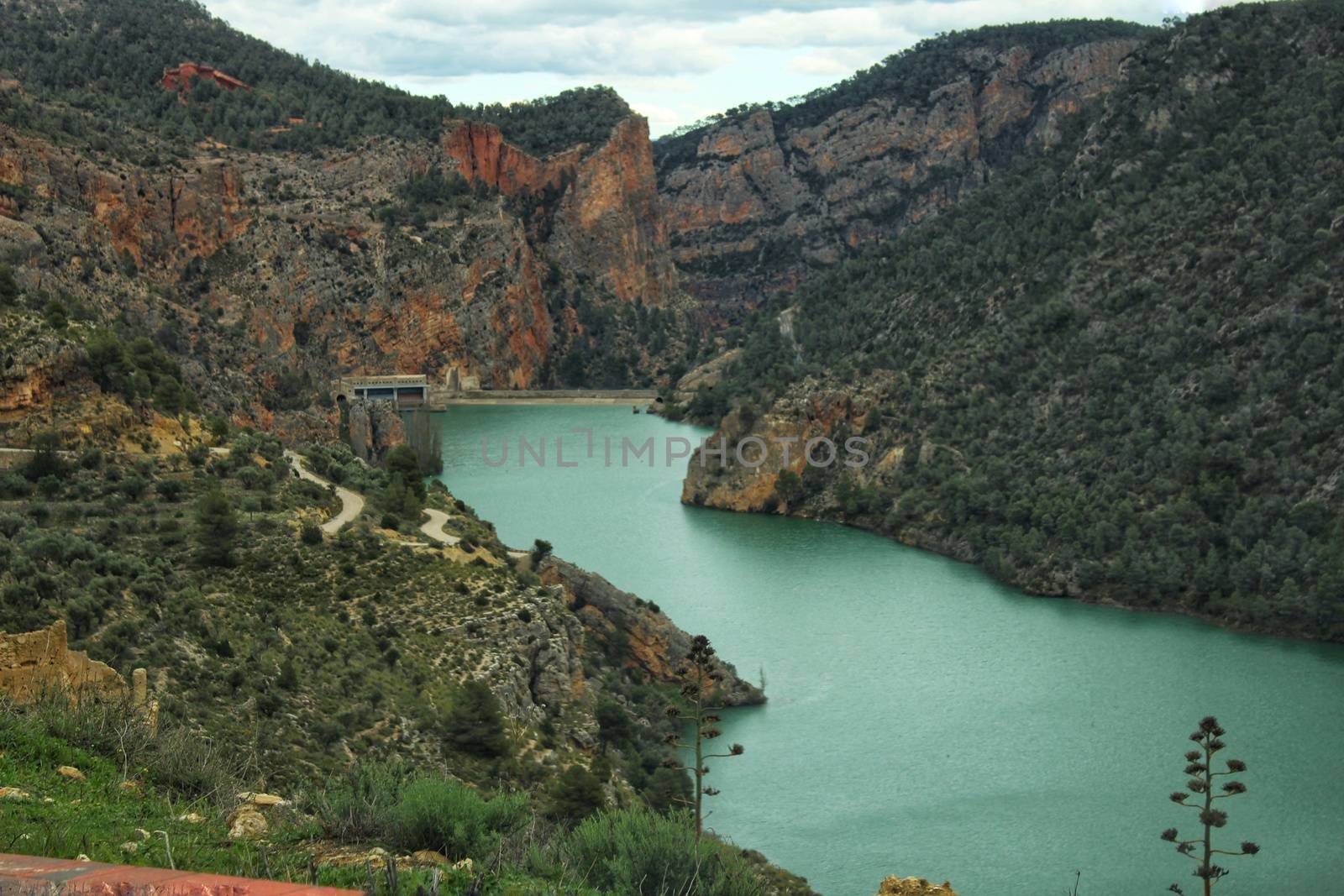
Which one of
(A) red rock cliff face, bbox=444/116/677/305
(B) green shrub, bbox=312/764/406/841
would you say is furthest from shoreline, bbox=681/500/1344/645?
(A) red rock cliff face, bbox=444/116/677/305

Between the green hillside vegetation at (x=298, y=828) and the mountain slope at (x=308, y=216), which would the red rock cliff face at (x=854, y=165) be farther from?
the green hillside vegetation at (x=298, y=828)

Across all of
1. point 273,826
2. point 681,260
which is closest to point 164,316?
point 273,826

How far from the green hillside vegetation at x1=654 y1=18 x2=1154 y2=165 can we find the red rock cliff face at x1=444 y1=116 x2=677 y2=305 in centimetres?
2455

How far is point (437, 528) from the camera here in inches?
1516

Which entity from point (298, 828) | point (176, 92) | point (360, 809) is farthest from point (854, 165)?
point (298, 828)

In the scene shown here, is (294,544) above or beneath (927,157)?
beneath

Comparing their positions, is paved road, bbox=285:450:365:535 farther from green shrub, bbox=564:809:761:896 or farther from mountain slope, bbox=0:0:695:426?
green shrub, bbox=564:809:761:896

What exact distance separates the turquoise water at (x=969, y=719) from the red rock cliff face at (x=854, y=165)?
79.8 m

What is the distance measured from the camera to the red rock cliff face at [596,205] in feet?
372

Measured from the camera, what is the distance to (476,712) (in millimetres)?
27469

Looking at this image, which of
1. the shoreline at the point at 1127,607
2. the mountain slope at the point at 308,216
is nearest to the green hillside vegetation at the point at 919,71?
the mountain slope at the point at 308,216

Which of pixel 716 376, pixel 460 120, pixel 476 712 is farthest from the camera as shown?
pixel 460 120

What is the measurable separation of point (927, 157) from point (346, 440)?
8156 cm

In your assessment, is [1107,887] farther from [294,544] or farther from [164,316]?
[164,316]
